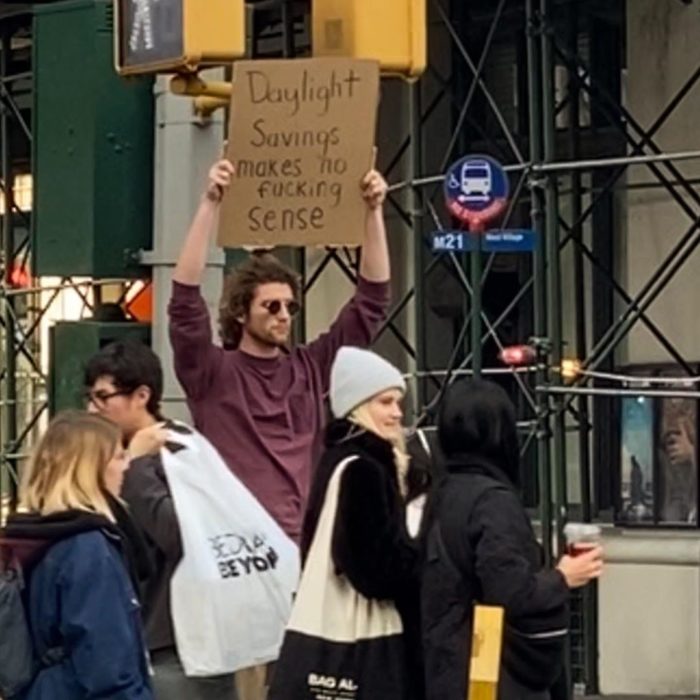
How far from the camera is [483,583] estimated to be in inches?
201

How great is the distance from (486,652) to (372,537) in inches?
19.5

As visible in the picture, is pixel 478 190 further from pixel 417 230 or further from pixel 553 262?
pixel 417 230

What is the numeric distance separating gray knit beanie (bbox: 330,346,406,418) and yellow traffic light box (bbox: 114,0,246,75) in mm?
856

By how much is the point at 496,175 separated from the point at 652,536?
2402mm

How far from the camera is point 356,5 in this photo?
19.3ft

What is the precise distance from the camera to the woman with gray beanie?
212 inches

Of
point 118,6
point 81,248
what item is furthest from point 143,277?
point 118,6

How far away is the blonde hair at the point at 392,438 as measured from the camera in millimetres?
5523

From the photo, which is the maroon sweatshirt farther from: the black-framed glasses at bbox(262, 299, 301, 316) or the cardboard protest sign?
the cardboard protest sign

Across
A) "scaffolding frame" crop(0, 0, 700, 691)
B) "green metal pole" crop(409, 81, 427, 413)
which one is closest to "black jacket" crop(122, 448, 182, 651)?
"scaffolding frame" crop(0, 0, 700, 691)

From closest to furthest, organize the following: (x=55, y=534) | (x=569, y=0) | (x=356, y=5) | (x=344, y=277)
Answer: (x=55, y=534), (x=356, y=5), (x=569, y=0), (x=344, y=277)

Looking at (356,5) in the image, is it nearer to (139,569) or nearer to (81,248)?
(81,248)

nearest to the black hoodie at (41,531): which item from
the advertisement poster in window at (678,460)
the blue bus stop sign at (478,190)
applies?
the blue bus stop sign at (478,190)

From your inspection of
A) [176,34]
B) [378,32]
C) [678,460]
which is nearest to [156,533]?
[176,34]
